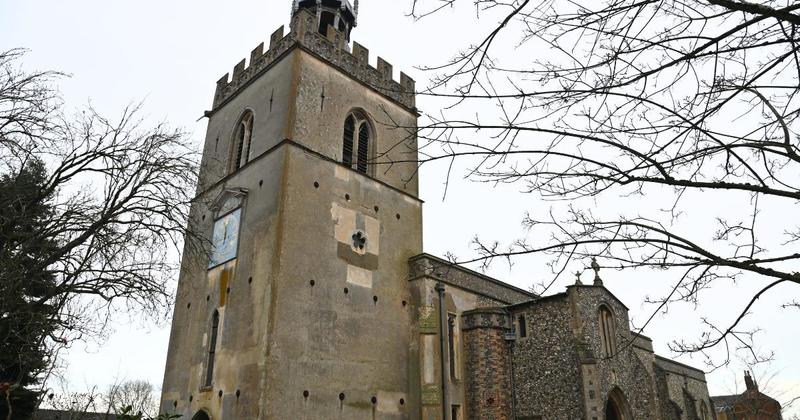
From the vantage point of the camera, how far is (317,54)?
1697 centimetres

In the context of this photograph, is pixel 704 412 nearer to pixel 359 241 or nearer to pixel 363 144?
pixel 359 241

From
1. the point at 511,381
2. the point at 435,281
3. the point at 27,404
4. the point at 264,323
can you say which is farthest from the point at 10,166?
the point at 511,381

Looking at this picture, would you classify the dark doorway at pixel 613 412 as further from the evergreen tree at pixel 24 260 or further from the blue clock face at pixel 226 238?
the evergreen tree at pixel 24 260

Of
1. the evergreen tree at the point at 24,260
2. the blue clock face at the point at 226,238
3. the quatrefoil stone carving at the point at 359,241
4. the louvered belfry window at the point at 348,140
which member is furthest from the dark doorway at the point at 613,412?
the evergreen tree at the point at 24,260

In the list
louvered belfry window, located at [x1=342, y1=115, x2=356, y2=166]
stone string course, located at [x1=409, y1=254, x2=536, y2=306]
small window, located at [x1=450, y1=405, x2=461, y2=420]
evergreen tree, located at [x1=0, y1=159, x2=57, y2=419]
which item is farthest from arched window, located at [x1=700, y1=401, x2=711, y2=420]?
evergreen tree, located at [x1=0, y1=159, x2=57, y2=419]

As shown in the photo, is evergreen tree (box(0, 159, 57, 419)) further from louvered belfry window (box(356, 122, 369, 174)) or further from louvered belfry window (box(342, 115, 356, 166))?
louvered belfry window (box(356, 122, 369, 174))

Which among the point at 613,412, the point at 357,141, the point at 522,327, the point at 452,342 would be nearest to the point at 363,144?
the point at 357,141

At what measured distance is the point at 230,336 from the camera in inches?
547

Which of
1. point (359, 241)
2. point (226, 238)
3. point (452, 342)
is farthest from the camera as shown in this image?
point (452, 342)

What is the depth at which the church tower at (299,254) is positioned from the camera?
13.1m

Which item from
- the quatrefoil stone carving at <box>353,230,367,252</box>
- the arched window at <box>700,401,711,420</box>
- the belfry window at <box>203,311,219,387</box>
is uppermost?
the quatrefoil stone carving at <box>353,230,367,252</box>

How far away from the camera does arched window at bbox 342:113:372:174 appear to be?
17.1m

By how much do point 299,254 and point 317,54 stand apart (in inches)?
268

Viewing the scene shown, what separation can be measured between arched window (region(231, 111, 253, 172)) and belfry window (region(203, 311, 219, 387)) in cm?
486
